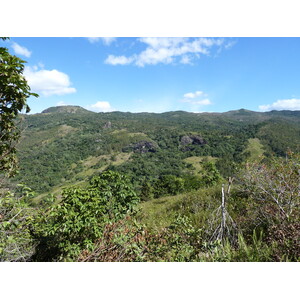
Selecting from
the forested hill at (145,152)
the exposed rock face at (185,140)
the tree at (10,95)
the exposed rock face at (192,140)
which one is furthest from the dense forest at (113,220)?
the exposed rock face at (185,140)

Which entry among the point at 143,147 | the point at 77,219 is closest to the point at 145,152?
the point at 143,147

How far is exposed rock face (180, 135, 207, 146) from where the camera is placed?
148m

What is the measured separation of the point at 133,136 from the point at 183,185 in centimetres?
13544

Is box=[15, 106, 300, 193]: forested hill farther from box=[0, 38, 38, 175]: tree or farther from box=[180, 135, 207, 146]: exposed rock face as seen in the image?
box=[0, 38, 38, 175]: tree

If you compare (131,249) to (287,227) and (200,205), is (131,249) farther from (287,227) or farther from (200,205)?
(200,205)

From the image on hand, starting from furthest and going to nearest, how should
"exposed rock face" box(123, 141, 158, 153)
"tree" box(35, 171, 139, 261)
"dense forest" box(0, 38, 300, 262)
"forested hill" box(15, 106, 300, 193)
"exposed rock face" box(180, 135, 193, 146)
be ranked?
1. "exposed rock face" box(180, 135, 193, 146)
2. "exposed rock face" box(123, 141, 158, 153)
3. "forested hill" box(15, 106, 300, 193)
4. "tree" box(35, 171, 139, 261)
5. "dense forest" box(0, 38, 300, 262)

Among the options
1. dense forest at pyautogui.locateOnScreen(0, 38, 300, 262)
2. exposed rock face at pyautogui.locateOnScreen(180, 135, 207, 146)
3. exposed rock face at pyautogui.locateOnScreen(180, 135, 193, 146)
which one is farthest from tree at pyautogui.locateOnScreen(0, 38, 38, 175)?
exposed rock face at pyautogui.locateOnScreen(180, 135, 193, 146)

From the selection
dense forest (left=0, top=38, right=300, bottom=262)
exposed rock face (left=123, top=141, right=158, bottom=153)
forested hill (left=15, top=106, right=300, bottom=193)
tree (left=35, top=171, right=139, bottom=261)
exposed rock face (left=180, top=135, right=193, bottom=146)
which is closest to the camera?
dense forest (left=0, top=38, right=300, bottom=262)

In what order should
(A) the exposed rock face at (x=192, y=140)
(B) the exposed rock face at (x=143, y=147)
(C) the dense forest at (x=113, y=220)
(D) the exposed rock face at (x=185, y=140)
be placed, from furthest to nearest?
(D) the exposed rock face at (x=185, y=140), (B) the exposed rock face at (x=143, y=147), (A) the exposed rock face at (x=192, y=140), (C) the dense forest at (x=113, y=220)

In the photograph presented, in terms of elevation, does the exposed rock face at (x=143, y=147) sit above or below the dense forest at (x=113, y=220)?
below

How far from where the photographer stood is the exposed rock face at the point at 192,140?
14838 cm

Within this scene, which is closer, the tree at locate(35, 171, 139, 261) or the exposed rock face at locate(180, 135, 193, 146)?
the tree at locate(35, 171, 139, 261)

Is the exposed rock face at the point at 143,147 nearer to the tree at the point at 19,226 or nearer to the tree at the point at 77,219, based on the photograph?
the tree at the point at 77,219

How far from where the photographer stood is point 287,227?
281 centimetres
